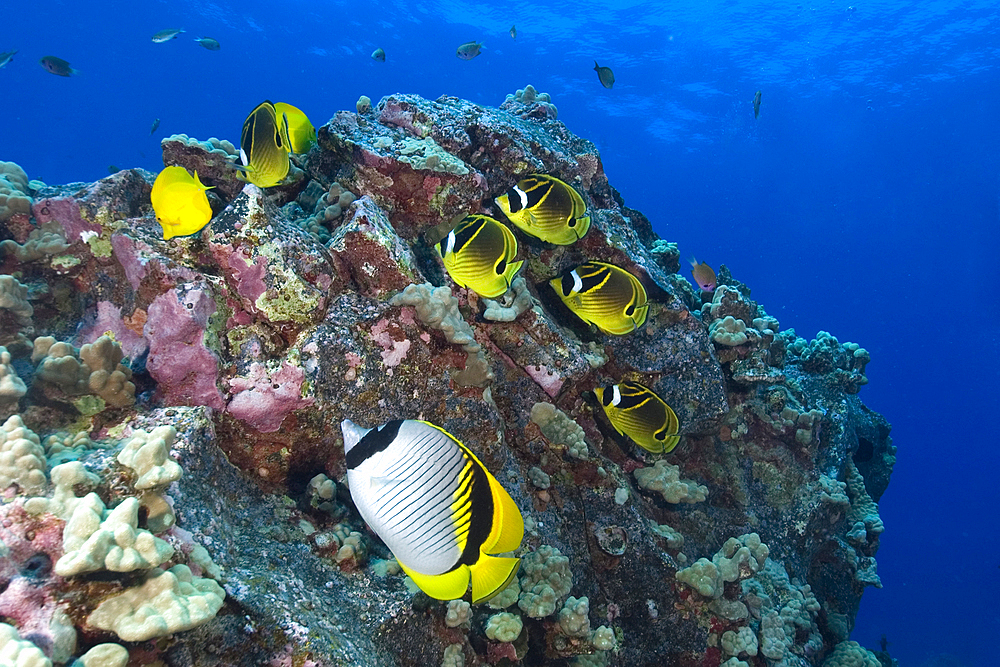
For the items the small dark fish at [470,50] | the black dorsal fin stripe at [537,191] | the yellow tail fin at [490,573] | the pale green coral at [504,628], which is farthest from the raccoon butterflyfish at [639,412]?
the small dark fish at [470,50]

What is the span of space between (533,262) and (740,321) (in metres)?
2.28

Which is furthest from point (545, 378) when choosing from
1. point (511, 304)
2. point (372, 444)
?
point (372, 444)

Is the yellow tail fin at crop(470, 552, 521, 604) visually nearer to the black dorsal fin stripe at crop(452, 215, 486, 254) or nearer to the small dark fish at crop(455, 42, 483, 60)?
the black dorsal fin stripe at crop(452, 215, 486, 254)

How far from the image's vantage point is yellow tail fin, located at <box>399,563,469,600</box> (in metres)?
1.33

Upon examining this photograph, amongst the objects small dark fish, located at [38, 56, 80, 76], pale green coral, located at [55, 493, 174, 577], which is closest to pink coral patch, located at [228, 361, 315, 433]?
pale green coral, located at [55, 493, 174, 577]

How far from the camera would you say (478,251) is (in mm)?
2547

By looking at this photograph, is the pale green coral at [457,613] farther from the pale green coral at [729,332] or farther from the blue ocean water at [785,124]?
the blue ocean water at [785,124]

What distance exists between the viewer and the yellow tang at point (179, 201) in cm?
230

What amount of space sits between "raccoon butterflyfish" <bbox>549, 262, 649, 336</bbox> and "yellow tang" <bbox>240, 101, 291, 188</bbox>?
1.72 meters

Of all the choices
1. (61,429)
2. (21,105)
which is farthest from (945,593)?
(21,105)

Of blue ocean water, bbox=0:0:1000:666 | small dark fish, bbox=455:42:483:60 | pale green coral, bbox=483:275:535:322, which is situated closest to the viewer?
pale green coral, bbox=483:275:535:322

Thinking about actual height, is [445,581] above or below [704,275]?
below

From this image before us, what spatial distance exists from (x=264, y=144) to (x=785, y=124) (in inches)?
2931

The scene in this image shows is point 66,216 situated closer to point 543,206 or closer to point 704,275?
point 543,206
